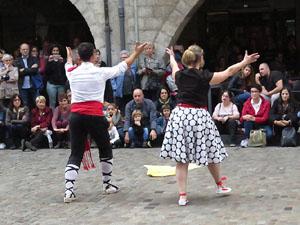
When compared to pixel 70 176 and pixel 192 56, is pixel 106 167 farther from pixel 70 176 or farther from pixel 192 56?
pixel 192 56

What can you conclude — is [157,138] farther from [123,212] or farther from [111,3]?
[123,212]

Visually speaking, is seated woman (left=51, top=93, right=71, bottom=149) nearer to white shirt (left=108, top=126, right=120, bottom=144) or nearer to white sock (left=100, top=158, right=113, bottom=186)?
white shirt (left=108, top=126, right=120, bottom=144)

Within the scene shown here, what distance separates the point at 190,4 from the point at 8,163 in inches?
205

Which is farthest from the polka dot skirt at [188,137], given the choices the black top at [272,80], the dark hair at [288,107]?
the black top at [272,80]

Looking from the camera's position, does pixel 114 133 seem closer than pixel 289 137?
No

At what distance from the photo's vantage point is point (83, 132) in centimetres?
861

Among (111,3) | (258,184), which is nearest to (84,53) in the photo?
(258,184)

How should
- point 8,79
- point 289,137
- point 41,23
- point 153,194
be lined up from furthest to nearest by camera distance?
point 41,23 < point 8,79 < point 289,137 < point 153,194

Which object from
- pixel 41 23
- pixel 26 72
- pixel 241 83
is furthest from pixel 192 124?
pixel 41 23

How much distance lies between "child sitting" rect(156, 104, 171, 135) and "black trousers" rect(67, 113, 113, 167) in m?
4.35

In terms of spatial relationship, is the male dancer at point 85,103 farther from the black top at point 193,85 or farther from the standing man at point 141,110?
the standing man at point 141,110

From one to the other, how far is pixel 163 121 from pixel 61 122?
189cm

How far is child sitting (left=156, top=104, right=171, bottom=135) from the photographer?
1303 cm

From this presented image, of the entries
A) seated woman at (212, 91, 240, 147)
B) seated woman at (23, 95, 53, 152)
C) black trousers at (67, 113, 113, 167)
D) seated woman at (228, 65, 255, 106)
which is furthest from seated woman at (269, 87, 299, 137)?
black trousers at (67, 113, 113, 167)
